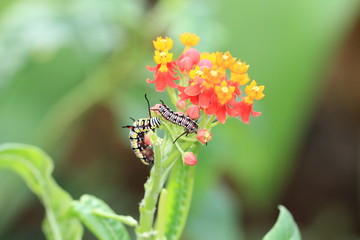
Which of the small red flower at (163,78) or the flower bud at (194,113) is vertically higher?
the small red flower at (163,78)

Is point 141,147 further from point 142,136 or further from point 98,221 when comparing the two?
point 98,221

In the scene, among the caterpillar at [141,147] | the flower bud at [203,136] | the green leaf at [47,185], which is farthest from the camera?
the green leaf at [47,185]

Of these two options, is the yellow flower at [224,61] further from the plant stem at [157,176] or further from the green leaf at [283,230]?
the green leaf at [283,230]

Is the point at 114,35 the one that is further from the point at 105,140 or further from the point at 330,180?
the point at 330,180

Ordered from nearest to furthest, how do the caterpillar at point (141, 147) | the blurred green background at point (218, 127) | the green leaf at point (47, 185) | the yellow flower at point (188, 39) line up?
the caterpillar at point (141, 147) < the yellow flower at point (188, 39) < the green leaf at point (47, 185) < the blurred green background at point (218, 127)

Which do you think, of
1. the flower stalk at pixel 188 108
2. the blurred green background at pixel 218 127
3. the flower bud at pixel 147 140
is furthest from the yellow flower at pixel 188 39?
the blurred green background at pixel 218 127

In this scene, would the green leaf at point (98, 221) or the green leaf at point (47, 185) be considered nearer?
the green leaf at point (98, 221)

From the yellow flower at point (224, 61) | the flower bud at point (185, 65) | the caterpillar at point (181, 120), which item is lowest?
the caterpillar at point (181, 120)

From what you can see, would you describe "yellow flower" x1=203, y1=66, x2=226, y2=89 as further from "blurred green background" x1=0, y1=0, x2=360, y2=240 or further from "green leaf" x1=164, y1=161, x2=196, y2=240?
"blurred green background" x1=0, y1=0, x2=360, y2=240

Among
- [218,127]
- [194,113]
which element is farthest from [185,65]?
[218,127]
